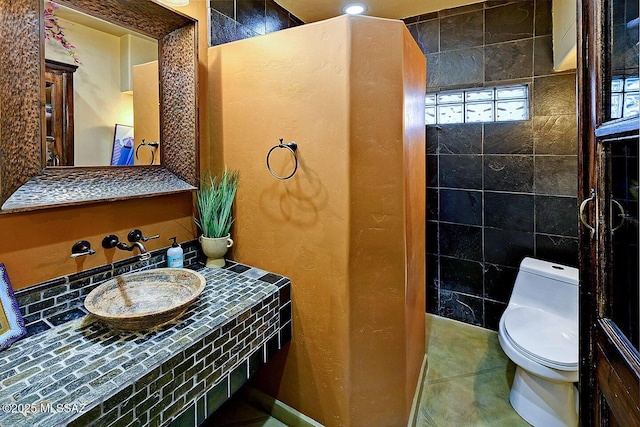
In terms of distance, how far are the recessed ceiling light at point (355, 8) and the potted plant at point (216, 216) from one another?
4.93 feet

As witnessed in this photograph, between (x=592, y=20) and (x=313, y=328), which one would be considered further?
(x=313, y=328)

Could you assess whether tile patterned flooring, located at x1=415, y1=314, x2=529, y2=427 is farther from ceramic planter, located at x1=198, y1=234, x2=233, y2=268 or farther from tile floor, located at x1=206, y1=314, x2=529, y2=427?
ceramic planter, located at x1=198, y1=234, x2=233, y2=268

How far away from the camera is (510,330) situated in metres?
1.88

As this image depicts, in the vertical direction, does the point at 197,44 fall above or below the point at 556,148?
above

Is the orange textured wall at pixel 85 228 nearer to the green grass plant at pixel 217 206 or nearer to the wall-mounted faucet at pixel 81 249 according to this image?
the wall-mounted faucet at pixel 81 249

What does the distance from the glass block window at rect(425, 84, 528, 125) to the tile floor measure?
5.33ft

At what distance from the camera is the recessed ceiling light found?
226cm

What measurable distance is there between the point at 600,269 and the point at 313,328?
110 cm

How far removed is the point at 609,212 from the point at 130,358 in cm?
140

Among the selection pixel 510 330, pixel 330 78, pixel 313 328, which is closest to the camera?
pixel 330 78

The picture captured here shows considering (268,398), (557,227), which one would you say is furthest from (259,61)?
(557,227)

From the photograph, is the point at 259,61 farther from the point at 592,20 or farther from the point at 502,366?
the point at 502,366

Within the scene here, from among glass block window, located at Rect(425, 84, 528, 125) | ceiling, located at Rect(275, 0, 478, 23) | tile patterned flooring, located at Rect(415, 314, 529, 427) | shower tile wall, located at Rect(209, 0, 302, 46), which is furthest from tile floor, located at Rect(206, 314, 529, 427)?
ceiling, located at Rect(275, 0, 478, 23)

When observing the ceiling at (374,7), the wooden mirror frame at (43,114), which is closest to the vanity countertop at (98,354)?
the wooden mirror frame at (43,114)
